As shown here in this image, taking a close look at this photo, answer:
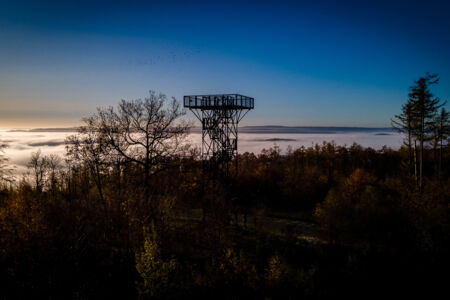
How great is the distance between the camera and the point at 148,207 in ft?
75.0

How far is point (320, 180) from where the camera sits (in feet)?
172

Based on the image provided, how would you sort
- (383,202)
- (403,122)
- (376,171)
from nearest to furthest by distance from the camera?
(383,202)
(403,122)
(376,171)

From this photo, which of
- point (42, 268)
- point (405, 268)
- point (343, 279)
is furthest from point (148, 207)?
point (405, 268)

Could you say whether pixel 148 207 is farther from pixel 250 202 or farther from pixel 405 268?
pixel 250 202

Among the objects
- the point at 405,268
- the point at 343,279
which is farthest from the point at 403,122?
the point at 343,279

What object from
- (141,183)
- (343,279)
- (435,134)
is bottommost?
(343,279)

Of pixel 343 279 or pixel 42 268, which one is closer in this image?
pixel 42 268

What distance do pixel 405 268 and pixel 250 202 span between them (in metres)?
27.9

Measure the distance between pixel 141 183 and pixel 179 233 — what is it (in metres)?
6.77

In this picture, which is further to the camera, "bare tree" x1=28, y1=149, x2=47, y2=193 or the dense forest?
"bare tree" x1=28, y1=149, x2=47, y2=193

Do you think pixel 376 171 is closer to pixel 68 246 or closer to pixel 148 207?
pixel 148 207

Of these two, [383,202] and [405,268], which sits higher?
[383,202]

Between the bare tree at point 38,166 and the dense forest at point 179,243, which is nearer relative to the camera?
the dense forest at point 179,243

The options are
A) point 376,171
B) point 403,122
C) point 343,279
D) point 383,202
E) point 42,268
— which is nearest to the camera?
point 42,268
